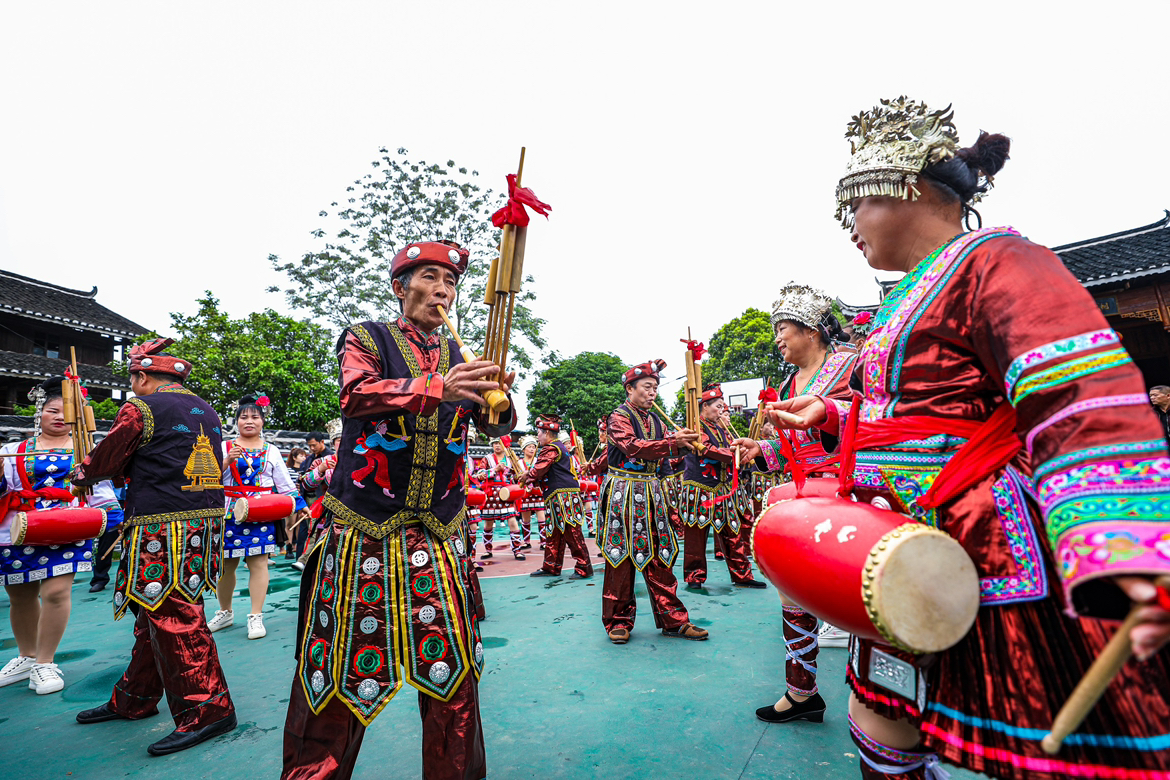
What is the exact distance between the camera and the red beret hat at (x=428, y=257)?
2.30 metres

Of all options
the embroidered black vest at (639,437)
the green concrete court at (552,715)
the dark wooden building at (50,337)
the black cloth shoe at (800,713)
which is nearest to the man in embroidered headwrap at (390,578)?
the green concrete court at (552,715)

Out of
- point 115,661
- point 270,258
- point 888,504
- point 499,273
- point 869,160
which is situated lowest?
point 115,661

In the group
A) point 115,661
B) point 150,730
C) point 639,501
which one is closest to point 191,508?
point 150,730

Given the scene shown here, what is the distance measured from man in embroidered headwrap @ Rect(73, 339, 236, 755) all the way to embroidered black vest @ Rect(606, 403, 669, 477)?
2.99 metres

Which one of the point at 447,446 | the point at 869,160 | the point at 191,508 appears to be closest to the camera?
the point at 869,160

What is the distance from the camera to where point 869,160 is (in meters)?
1.53

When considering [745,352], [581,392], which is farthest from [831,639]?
[581,392]

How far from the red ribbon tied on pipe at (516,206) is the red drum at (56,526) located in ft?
13.1

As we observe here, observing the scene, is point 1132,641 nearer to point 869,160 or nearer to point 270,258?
point 869,160

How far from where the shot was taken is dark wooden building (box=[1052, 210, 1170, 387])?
11.4m

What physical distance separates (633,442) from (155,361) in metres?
3.31

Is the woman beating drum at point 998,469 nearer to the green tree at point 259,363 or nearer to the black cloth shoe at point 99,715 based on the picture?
the black cloth shoe at point 99,715

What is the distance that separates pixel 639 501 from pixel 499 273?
3.30m

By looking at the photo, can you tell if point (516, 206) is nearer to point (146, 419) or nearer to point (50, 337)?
point (146, 419)
